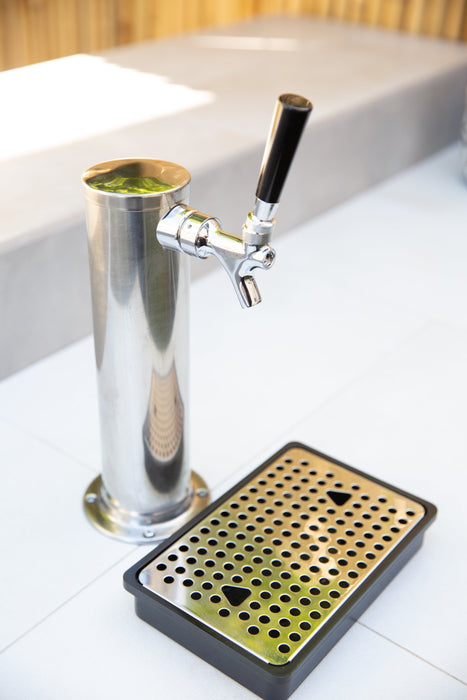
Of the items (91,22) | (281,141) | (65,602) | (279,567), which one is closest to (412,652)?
(279,567)

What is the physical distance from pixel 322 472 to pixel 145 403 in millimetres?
178

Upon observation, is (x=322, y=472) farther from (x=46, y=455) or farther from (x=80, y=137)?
(x=80, y=137)

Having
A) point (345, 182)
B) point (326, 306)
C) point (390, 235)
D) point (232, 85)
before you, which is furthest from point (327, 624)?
point (232, 85)

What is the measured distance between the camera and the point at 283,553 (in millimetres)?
613

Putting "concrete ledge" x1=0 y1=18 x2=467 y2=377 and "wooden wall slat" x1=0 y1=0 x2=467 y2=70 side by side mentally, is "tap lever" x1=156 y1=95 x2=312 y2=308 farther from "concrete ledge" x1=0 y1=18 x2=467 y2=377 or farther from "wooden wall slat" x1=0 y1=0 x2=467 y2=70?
"wooden wall slat" x1=0 y1=0 x2=467 y2=70

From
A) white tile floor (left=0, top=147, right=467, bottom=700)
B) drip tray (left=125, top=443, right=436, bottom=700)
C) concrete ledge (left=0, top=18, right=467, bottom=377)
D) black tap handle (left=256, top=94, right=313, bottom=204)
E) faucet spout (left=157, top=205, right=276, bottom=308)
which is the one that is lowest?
white tile floor (left=0, top=147, right=467, bottom=700)

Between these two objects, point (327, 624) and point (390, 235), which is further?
point (390, 235)

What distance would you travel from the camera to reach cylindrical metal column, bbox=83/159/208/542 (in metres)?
0.53

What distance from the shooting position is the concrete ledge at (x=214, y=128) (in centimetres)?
86

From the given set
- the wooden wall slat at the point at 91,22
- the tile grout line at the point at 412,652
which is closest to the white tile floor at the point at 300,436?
the tile grout line at the point at 412,652

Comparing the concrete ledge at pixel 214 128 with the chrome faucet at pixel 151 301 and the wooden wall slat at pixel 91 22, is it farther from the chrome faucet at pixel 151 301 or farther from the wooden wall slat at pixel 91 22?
the wooden wall slat at pixel 91 22

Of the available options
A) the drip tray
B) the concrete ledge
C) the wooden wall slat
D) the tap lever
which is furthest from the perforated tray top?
the wooden wall slat

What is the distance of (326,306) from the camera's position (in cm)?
103

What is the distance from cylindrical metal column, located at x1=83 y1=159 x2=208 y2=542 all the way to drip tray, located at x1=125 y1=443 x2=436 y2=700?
5cm
